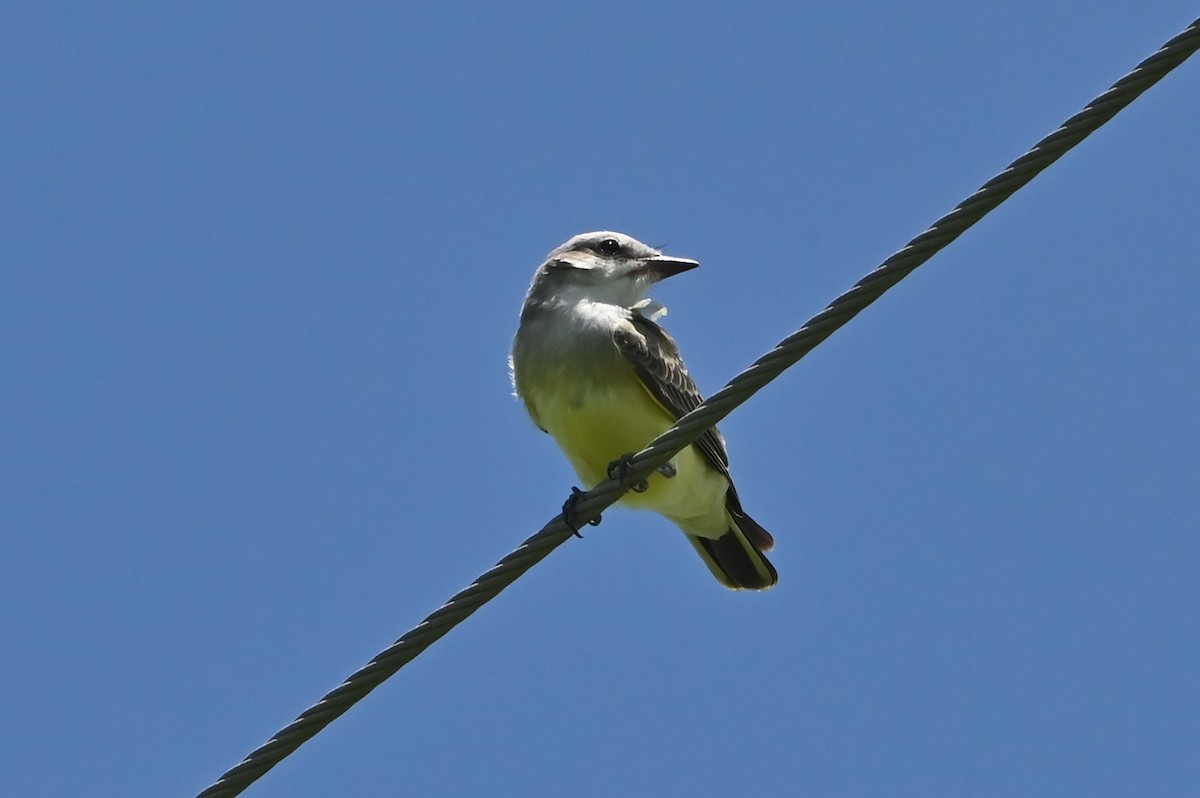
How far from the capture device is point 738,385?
5242 millimetres

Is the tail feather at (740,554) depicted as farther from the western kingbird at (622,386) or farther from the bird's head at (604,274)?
the bird's head at (604,274)

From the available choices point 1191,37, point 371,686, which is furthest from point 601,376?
point 1191,37

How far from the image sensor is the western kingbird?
785cm

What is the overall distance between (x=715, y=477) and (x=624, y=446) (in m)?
0.79

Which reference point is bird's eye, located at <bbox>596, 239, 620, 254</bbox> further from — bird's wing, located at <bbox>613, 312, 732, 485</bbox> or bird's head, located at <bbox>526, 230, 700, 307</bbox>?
bird's wing, located at <bbox>613, 312, 732, 485</bbox>

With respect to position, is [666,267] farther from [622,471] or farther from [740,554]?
[622,471]

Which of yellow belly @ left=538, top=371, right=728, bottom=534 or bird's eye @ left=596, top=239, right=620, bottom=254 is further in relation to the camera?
bird's eye @ left=596, top=239, right=620, bottom=254

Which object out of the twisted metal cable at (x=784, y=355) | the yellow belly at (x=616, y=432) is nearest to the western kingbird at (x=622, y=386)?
the yellow belly at (x=616, y=432)

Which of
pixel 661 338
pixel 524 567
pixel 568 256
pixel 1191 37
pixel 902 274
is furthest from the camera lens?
pixel 568 256

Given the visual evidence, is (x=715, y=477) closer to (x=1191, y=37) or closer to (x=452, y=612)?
(x=452, y=612)

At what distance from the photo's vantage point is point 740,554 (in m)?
8.88

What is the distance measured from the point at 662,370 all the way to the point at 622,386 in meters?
0.26

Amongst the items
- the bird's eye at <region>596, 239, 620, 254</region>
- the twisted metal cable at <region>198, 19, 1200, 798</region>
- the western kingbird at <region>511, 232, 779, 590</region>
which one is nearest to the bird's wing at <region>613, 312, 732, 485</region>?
the western kingbird at <region>511, 232, 779, 590</region>

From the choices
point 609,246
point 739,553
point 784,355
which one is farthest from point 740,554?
point 784,355
